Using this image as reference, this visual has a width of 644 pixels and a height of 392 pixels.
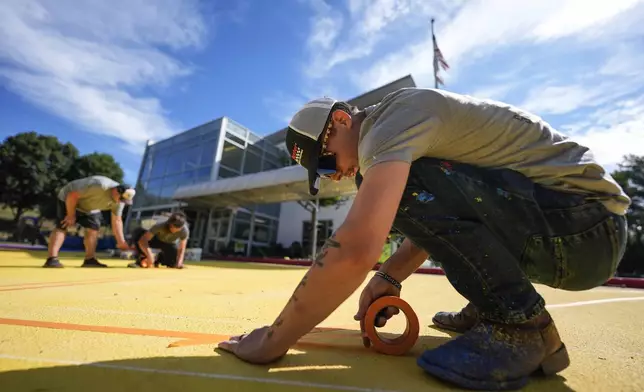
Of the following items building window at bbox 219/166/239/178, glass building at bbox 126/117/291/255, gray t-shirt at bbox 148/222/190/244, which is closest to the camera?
gray t-shirt at bbox 148/222/190/244

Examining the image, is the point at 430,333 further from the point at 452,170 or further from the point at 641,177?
the point at 641,177

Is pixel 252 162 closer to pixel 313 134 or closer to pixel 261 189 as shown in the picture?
pixel 261 189

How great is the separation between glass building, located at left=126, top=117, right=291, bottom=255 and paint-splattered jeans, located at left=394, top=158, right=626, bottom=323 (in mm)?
13688

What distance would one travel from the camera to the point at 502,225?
3.28ft

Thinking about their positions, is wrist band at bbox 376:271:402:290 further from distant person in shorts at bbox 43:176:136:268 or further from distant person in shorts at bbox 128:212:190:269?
distant person in shorts at bbox 128:212:190:269

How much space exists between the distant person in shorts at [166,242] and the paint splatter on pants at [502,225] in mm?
5599

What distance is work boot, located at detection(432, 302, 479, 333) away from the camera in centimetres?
140

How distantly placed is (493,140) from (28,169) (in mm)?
28695

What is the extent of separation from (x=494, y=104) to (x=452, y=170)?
0.84ft

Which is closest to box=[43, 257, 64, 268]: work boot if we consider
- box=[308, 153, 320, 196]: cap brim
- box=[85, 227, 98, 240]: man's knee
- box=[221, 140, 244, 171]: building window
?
box=[85, 227, 98, 240]: man's knee

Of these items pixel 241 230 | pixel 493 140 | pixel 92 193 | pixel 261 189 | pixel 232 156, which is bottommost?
pixel 493 140

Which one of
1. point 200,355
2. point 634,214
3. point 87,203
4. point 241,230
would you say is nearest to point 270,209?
point 241,230

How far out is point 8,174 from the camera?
2130 centimetres

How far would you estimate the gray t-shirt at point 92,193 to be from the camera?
4.60m
